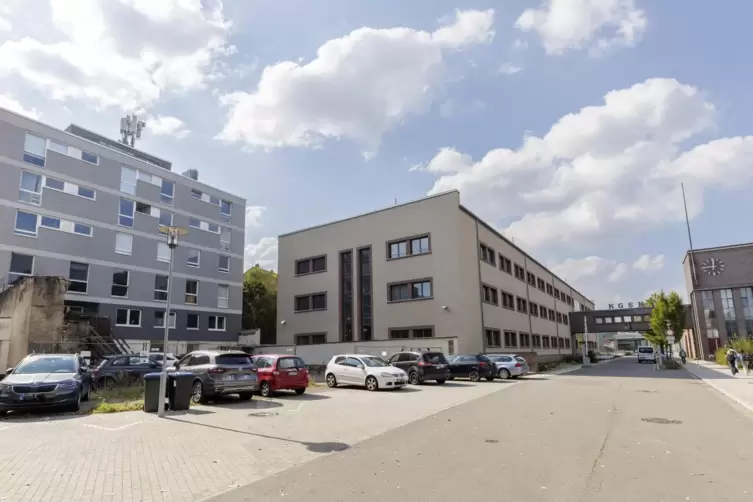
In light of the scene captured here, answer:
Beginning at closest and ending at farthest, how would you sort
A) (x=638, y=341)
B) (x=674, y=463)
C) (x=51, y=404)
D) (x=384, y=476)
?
(x=384, y=476) < (x=674, y=463) < (x=51, y=404) < (x=638, y=341)

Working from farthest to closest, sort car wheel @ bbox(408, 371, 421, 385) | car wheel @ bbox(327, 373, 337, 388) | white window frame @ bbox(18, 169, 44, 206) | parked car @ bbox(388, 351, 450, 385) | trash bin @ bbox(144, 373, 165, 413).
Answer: white window frame @ bbox(18, 169, 44, 206) → car wheel @ bbox(408, 371, 421, 385) → parked car @ bbox(388, 351, 450, 385) → car wheel @ bbox(327, 373, 337, 388) → trash bin @ bbox(144, 373, 165, 413)

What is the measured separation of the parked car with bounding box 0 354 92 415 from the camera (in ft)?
39.2

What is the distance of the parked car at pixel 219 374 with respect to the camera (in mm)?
14875

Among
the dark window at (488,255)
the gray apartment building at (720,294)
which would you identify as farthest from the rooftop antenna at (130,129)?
the gray apartment building at (720,294)

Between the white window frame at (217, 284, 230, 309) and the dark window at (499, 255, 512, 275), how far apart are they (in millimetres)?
26192

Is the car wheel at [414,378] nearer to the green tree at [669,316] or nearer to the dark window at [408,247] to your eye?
the dark window at [408,247]

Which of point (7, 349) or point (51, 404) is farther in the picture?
point (7, 349)

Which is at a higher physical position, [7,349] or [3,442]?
[7,349]

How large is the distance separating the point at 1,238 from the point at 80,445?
2938 cm

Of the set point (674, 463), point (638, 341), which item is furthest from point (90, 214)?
point (638, 341)

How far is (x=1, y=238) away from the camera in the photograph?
30906 millimetres

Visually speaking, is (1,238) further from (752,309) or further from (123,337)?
(752,309)

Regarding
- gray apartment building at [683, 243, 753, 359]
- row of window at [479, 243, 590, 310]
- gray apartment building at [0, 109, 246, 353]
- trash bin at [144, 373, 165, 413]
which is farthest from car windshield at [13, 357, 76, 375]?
gray apartment building at [683, 243, 753, 359]

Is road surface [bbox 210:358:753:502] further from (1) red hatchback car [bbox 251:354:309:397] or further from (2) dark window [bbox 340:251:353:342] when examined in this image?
(2) dark window [bbox 340:251:353:342]
